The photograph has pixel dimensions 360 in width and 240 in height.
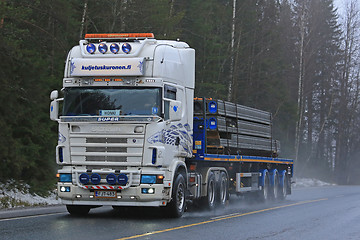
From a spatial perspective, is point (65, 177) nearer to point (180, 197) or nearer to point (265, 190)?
point (180, 197)

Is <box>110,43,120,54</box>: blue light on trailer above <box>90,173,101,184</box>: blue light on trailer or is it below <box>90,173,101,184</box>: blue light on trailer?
above

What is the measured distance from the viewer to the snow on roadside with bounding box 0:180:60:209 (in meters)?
18.5

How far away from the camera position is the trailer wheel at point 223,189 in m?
18.3

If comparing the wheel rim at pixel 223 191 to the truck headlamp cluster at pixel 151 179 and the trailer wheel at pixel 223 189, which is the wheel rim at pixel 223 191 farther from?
the truck headlamp cluster at pixel 151 179

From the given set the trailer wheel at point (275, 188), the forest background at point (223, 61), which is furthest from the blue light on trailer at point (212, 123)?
the trailer wheel at point (275, 188)

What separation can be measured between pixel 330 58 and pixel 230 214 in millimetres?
52199

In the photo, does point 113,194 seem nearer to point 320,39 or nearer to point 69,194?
point 69,194

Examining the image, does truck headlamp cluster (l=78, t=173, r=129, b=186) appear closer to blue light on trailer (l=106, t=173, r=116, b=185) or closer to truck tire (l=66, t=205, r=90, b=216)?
blue light on trailer (l=106, t=173, r=116, b=185)

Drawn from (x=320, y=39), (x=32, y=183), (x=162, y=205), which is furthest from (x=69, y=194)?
(x=320, y=39)

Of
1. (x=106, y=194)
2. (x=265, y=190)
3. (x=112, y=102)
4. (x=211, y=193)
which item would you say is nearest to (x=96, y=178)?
(x=106, y=194)

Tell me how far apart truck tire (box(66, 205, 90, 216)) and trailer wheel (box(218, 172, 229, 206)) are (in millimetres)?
4448

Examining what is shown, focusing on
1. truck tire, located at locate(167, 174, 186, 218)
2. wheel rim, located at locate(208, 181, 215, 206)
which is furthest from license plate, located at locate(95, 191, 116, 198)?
wheel rim, located at locate(208, 181, 215, 206)

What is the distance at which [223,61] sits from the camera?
42.5 m

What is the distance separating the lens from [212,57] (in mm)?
39938
